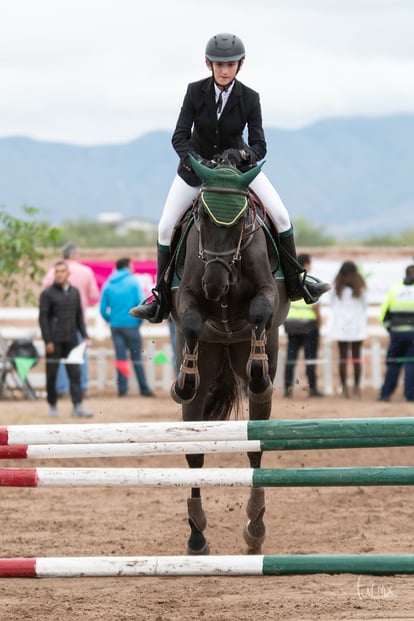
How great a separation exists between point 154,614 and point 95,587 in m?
0.73

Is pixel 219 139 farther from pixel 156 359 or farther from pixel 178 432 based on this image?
pixel 156 359

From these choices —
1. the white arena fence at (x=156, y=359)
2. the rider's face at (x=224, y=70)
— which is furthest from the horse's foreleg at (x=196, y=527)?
the white arena fence at (x=156, y=359)

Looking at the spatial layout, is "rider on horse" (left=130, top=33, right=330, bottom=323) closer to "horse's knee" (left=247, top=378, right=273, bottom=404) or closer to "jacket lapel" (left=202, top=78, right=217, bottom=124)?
"jacket lapel" (left=202, top=78, right=217, bottom=124)

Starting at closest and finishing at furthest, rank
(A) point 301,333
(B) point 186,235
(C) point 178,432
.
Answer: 1. (C) point 178,432
2. (B) point 186,235
3. (A) point 301,333

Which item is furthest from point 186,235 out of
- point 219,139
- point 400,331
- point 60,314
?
point 400,331

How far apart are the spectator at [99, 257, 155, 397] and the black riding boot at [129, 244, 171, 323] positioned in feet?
27.0

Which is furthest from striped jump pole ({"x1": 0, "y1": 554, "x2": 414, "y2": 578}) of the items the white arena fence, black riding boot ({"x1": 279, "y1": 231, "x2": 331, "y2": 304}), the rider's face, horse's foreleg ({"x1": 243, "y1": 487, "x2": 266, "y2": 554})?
the white arena fence

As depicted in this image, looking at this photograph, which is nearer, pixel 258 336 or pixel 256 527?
pixel 258 336

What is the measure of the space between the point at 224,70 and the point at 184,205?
37.3 inches

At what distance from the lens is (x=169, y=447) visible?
6.21m

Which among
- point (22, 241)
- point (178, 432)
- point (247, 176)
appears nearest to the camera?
point (178, 432)

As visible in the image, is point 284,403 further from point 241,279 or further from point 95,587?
point 95,587

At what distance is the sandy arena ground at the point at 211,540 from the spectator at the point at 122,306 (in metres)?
2.89

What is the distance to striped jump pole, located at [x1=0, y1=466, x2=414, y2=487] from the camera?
585 centimetres
